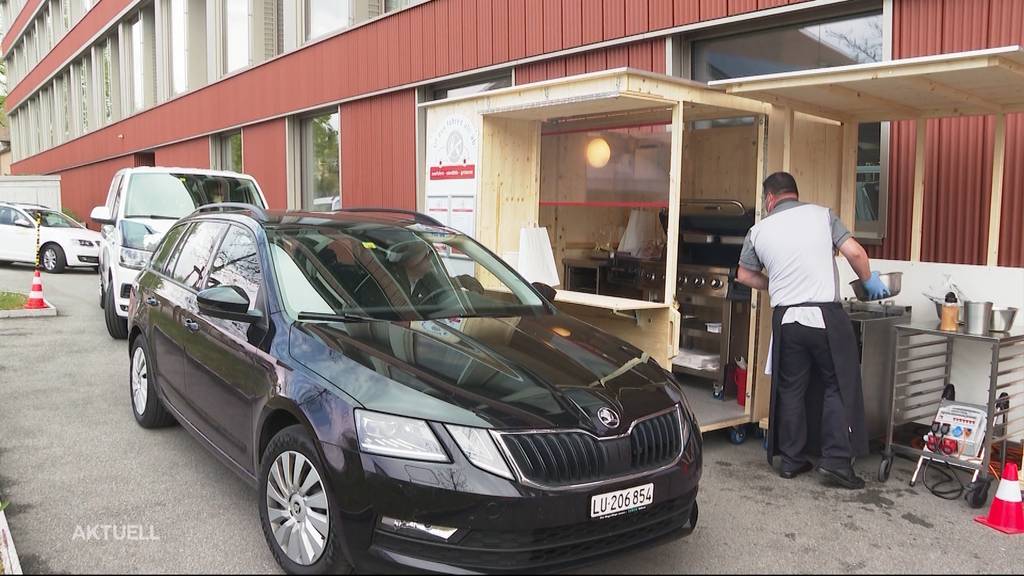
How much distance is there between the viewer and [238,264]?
177 inches

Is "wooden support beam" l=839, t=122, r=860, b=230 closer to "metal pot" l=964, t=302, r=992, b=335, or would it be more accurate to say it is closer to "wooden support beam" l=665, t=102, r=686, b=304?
"metal pot" l=964, t=302, r=992, b=335

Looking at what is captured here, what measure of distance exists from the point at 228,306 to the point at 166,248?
2194 mm

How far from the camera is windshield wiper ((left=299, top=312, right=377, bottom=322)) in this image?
3889 mm

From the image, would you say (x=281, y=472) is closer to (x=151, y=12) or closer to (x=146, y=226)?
(x=146, y=226)

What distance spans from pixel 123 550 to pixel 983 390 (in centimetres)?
528

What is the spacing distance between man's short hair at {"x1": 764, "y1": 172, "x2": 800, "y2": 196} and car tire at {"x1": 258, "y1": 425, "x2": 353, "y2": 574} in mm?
3280

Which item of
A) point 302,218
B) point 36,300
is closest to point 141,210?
point 36,300

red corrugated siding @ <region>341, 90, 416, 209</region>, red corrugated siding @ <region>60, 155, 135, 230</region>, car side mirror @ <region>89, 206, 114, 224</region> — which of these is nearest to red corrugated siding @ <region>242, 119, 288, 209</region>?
red corrugated siding @ <region>341, 90, 416, 209</region>

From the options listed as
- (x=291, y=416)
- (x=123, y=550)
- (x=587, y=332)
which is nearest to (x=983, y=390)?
(x=587, y=332)

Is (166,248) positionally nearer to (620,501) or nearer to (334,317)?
(334,317)

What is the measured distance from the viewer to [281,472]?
3.51 meters

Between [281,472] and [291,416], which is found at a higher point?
[291,416]

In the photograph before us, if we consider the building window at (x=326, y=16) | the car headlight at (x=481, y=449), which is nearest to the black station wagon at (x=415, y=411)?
the car headlight at (x=481, y=449)

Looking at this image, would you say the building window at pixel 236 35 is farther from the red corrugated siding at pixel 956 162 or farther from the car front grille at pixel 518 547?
the car front grille at pixel 518 547
